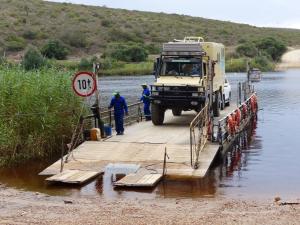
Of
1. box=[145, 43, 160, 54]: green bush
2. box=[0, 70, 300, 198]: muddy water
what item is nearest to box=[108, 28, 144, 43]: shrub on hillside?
box=[145, 43, 160, 54]: green bush

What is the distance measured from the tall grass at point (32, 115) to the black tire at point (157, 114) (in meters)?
2.99

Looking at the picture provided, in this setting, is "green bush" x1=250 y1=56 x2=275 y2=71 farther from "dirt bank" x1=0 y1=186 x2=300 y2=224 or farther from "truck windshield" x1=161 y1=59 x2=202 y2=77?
"dirt bank" x1=0 y1=186 x2=300 y2=224

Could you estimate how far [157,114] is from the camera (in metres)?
21.1

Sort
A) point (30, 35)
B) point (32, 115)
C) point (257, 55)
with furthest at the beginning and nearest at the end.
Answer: point (257, 55)
point (30, 35)
point (32, 115)

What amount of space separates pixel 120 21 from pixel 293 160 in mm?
82789

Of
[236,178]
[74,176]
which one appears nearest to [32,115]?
[74,176]

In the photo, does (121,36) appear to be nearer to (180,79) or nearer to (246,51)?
(246,51)

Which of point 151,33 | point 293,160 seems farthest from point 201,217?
point 151,33

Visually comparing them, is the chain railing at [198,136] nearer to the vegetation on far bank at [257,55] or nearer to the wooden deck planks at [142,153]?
the wooden deck planks at [142,153]

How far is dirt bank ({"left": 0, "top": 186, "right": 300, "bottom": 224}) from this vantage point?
35.8 ft

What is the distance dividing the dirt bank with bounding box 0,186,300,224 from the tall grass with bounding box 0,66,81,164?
4.49 meters

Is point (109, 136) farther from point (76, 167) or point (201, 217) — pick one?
point (201, 217)

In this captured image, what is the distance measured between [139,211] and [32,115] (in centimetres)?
711

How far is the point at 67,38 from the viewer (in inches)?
3182
